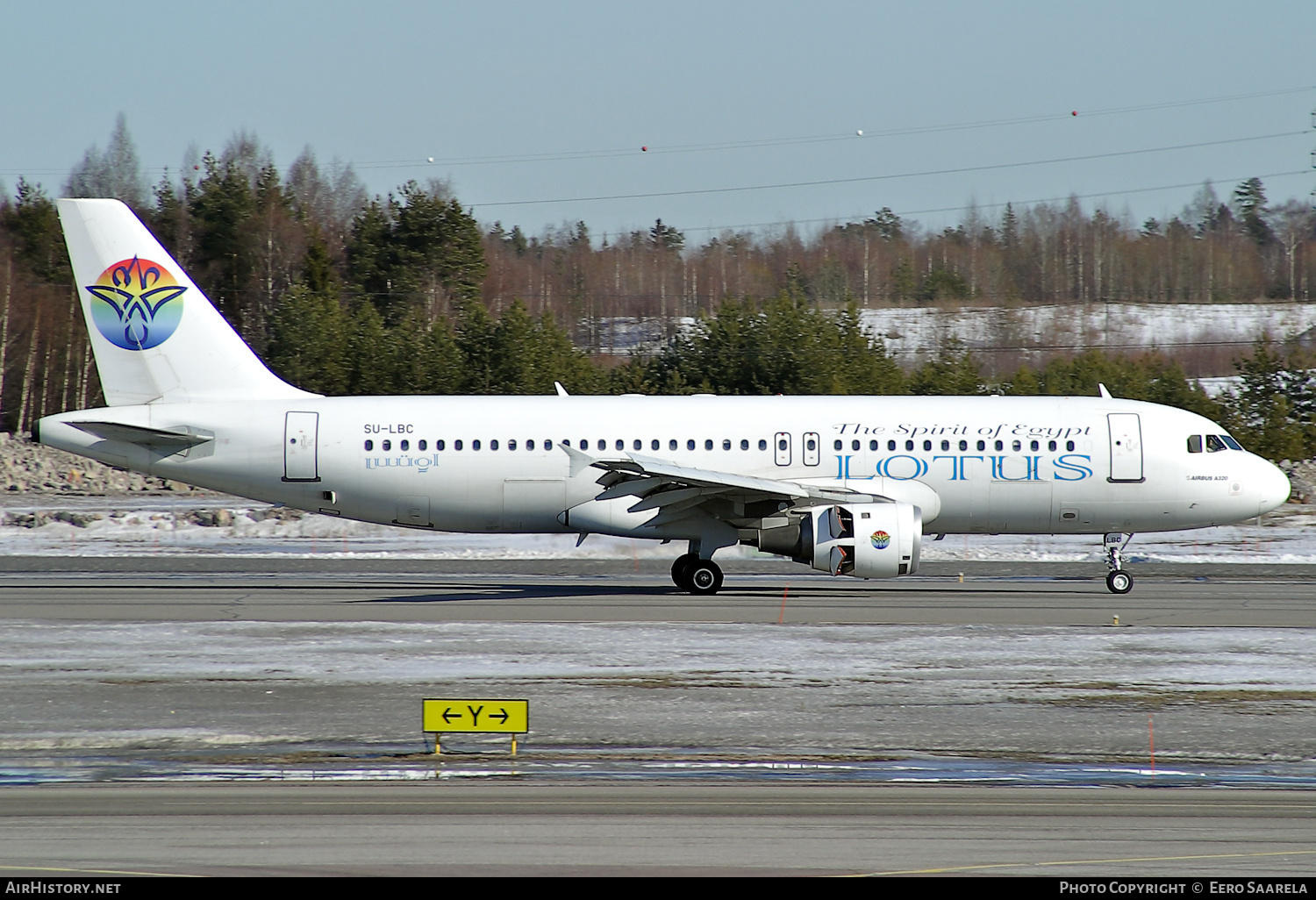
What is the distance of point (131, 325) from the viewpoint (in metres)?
24.0

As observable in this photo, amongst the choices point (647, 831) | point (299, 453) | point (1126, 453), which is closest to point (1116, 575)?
point (1126, 453)

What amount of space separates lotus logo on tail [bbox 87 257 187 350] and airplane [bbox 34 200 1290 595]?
0.03 meters

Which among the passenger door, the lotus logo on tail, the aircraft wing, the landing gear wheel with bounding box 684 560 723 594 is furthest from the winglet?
the passenger door

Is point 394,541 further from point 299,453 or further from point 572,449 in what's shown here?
point 572,449

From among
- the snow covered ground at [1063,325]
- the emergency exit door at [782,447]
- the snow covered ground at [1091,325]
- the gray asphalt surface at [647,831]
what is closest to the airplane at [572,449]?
the emergency exit door at [782,447]

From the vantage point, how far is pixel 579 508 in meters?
23.5

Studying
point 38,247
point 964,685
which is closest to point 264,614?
point 964,685

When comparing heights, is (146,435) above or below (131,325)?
below

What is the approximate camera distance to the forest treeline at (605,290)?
4816 centimetres

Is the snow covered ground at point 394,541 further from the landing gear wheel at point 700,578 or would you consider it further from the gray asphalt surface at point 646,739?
the gray asphalt surface at point 646,739

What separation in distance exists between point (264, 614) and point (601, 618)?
5237mm

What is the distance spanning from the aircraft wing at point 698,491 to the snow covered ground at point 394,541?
294 inches

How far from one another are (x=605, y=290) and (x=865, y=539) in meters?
91.0

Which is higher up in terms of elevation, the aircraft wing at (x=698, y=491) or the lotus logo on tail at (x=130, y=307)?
the lotus logo on tail at (x=130, y=307)
